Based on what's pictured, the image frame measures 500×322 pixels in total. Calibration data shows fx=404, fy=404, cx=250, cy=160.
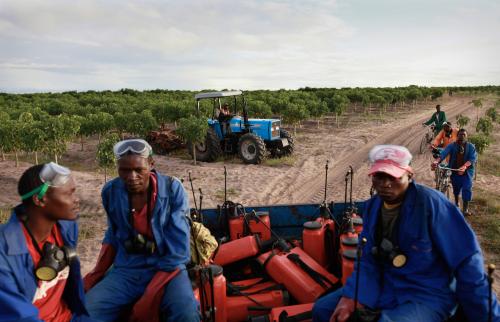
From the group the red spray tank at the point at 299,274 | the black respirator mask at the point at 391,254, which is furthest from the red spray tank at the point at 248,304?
the black respirator mask at the point at 391,254

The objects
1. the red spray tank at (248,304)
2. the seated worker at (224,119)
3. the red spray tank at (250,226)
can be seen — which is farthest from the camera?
the seated worker at (224,119)

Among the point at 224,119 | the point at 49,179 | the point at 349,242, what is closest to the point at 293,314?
the point at 349,242

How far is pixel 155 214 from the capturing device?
306 centimetres

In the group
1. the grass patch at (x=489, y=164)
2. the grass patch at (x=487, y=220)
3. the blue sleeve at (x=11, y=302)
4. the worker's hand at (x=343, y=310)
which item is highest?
the blue sleeve at (x=11, y=302)

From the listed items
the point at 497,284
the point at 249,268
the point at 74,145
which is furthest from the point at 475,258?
the point at 74,145

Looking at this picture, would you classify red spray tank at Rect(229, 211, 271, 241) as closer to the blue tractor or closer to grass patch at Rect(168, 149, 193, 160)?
the blue tractor

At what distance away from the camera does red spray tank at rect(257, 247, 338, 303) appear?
355 centimetres

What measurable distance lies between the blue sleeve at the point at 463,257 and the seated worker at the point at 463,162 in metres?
5.28

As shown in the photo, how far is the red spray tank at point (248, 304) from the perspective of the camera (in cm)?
346

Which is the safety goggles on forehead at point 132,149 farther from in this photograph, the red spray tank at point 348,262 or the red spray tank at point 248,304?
the red spray tank at point 348,262

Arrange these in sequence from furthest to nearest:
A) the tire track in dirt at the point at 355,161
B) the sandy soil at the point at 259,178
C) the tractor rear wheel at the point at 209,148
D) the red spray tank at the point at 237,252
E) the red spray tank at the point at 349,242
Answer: the tractor rear wheel at the point at 209,148 < the tire track in dirt at the point at 355,161 < the sandy soil at the point at 259,178 < the red spray tank at the point at 237,252 < the red spray tank at the point at 349,242

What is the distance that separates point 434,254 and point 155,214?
6.40ft

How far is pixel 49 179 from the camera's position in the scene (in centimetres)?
222

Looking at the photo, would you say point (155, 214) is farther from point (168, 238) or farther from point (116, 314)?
point (116, 314)
